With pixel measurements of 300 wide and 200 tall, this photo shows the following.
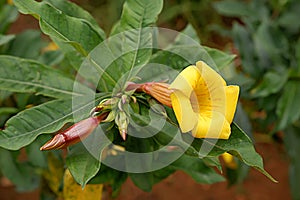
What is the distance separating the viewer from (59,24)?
3.36 feet

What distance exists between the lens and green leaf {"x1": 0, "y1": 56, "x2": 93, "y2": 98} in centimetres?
113

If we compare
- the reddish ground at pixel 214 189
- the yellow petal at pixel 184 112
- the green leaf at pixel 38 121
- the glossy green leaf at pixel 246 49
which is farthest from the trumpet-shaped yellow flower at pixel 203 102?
the reddish ground at pixel 214 189

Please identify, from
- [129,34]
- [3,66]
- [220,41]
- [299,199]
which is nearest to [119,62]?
[129,34]

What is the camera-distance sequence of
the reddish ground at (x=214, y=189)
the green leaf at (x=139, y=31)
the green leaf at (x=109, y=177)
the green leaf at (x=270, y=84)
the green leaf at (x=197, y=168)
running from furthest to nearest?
the reddish ground at (x=214, y=189) → the green leaf at (x=270, y=84) → the green leaf at (x=197, y=168) → the green leaf at (x=109, y=177) → the green leaf at (x=139, y=31)

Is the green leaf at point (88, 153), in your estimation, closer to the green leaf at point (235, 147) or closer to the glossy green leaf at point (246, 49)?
the green leaf at point (235, 147)

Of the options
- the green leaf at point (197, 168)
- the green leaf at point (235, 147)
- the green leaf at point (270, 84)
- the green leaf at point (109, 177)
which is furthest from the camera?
the green leaf at point (270, 84)

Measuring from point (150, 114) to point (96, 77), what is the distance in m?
0.19

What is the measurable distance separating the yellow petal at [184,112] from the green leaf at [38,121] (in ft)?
0.73

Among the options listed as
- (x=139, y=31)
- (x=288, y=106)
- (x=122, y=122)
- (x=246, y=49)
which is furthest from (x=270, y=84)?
(x=122, y=122)

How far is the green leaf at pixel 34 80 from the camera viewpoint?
1.13 m

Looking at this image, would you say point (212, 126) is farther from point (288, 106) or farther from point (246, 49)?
point (246, 49)

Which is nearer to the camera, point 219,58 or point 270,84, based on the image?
point 219,58

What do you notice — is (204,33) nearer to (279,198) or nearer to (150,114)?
(279,198)

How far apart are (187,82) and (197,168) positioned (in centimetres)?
47
